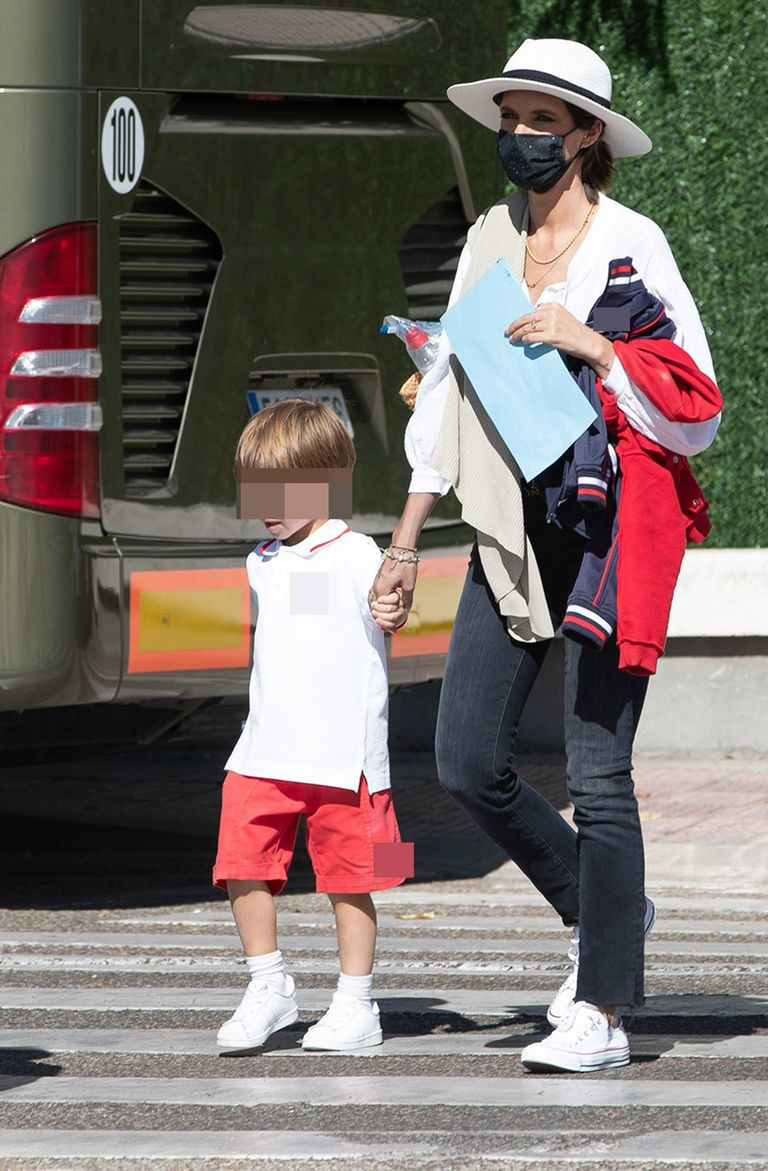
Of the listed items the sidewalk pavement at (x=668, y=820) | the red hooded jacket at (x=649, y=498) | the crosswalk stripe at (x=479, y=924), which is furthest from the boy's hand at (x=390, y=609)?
the sidewalk pavement at (x=668, y=820)

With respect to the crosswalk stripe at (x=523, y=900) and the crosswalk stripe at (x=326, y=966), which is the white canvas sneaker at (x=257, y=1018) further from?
the crosswalk stripe at (x=523, y=900)

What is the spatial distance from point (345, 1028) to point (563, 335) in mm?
1509

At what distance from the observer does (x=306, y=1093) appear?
4.74 metres

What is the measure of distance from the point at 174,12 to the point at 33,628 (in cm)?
182

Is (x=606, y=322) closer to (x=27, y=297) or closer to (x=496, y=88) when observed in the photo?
(x=496, y=88)

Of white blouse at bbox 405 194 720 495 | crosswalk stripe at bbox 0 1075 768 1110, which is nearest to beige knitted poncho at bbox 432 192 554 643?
white blouse at bbox 405 194 720 495

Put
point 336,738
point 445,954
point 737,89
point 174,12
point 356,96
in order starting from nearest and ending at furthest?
1. point 336,738
2. point 445,954
3. point 174,12
4. point 356,96
5. point 737,89

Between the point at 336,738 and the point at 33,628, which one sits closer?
A: the point at 336,738

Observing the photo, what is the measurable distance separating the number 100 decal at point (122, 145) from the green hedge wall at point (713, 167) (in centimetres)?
396

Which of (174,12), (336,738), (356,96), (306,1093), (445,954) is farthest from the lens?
(356,96)

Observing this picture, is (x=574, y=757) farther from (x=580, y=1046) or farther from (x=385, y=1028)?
(x=385, y=1028)

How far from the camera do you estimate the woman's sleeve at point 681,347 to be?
4758 millimetres

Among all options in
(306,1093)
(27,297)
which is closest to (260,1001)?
(306,1093)

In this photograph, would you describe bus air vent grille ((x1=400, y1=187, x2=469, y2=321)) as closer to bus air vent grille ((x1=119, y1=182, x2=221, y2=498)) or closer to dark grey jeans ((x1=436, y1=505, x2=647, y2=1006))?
bus air vent grille ((x1=119, y1=182, x2=221, y2=498))
